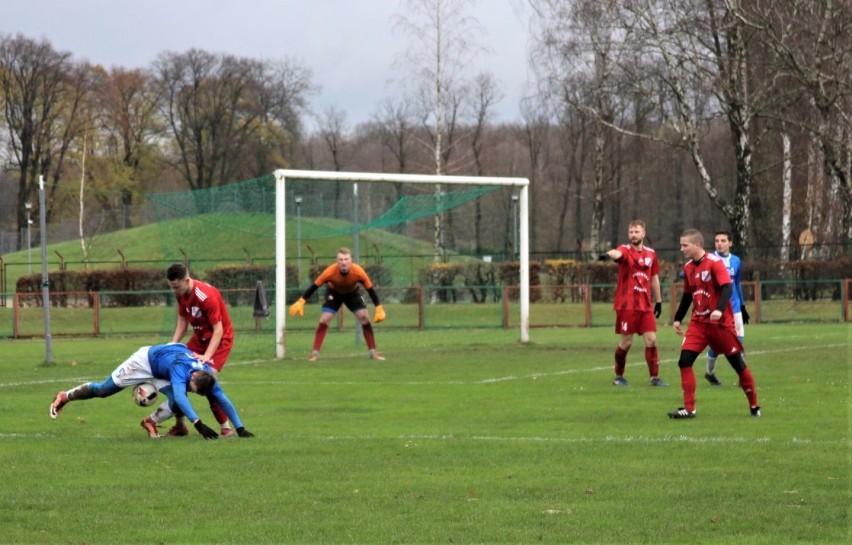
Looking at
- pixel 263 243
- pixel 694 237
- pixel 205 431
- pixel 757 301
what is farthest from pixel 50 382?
pixel 263 243

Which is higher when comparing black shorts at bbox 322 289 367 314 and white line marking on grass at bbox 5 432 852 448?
black shorts at bbox 322 289 367 314

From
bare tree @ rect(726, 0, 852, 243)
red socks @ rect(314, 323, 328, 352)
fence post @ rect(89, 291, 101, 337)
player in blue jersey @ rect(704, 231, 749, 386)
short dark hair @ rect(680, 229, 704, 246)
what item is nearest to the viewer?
short dark hair @ rect(680, 229, 704, 246)

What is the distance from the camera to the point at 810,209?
54688 millimetres

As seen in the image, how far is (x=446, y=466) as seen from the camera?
10.1 m

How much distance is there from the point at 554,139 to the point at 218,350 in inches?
2597

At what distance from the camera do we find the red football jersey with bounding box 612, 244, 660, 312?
1719 centimetres

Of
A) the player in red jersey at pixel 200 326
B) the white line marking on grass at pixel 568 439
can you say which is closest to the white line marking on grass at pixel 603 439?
the white line marking on grass at pixel 568 439

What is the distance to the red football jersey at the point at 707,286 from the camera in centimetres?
1330

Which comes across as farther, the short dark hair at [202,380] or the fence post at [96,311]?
the fence post at [96,311]

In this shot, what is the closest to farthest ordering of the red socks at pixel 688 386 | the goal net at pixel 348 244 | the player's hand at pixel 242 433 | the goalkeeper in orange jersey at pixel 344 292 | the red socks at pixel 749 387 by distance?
the player's hand at pixel 242 433
the red socks at pixel 688 386
the red socks at pixel 749 387
the goalkeeper in orange jersey at pixel 344 292
the goal net at pixel 348 244

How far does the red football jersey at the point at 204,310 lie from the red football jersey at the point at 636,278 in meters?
6.44

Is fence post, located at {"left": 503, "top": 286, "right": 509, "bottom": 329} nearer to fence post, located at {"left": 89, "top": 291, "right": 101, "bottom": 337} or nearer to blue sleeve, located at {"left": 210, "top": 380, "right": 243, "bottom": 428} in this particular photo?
fence post, located at {"left": 89, "top": 291, "right": 101, "bottom": 337}

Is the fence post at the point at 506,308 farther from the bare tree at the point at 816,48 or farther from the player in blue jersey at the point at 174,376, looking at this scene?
the player in blue jersey at the point at 174,376

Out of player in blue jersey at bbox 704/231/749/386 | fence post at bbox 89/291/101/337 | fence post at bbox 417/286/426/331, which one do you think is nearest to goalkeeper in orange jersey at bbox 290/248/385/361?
player in blue jersey at bbox 704/231/749/386
